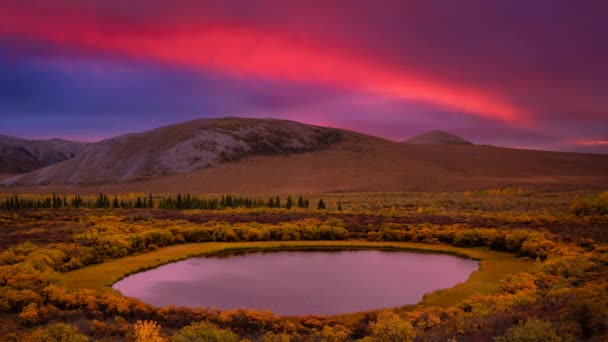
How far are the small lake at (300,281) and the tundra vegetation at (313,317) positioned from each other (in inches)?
62.3

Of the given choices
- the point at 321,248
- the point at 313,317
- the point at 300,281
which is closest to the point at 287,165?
the point at 321,248

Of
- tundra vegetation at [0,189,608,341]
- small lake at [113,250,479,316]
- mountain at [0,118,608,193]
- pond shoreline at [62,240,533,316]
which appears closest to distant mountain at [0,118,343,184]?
mountain at [0,118,608,193]

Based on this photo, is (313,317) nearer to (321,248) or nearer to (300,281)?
(300,281)

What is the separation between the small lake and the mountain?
78010 mm

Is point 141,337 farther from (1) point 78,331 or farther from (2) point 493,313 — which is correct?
(2) point 493,313

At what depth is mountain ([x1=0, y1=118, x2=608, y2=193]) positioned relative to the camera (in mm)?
112875

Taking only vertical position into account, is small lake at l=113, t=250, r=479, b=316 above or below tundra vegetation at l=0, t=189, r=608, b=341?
below

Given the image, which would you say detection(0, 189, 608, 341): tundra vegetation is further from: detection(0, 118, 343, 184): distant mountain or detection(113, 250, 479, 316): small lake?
detection(0, 118, 343, 184): distant mountain

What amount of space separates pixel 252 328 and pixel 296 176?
11276cm

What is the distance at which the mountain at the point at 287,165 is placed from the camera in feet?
370

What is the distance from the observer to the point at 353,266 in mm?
22547

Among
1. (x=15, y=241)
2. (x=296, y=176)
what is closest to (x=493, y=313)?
(x=15, y=241)

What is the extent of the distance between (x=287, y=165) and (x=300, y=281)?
385ft

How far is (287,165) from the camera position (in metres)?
136
